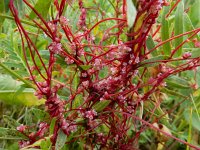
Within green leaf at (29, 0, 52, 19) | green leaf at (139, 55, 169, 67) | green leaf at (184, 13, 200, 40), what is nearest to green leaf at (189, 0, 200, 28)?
green leaf at (184, 13, 200, 40)

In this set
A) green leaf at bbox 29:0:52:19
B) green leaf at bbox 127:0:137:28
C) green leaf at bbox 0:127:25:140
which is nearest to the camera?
green leaf at bbox 127:0:137:28

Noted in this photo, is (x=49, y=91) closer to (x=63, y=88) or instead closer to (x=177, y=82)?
(x=63, y=88)

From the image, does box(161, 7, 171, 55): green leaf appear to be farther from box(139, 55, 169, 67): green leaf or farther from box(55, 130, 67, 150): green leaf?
box(55, 130, 67, 150): green leaf

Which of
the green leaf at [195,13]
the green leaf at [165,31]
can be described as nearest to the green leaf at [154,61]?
the green leaf at [165,31]

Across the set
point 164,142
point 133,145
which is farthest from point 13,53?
point 164,142

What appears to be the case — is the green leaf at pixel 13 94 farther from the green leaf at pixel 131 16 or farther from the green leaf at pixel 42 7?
the green leaf at pixel 131 16

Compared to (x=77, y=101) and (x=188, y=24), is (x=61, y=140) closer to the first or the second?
(x=77, y=101)
